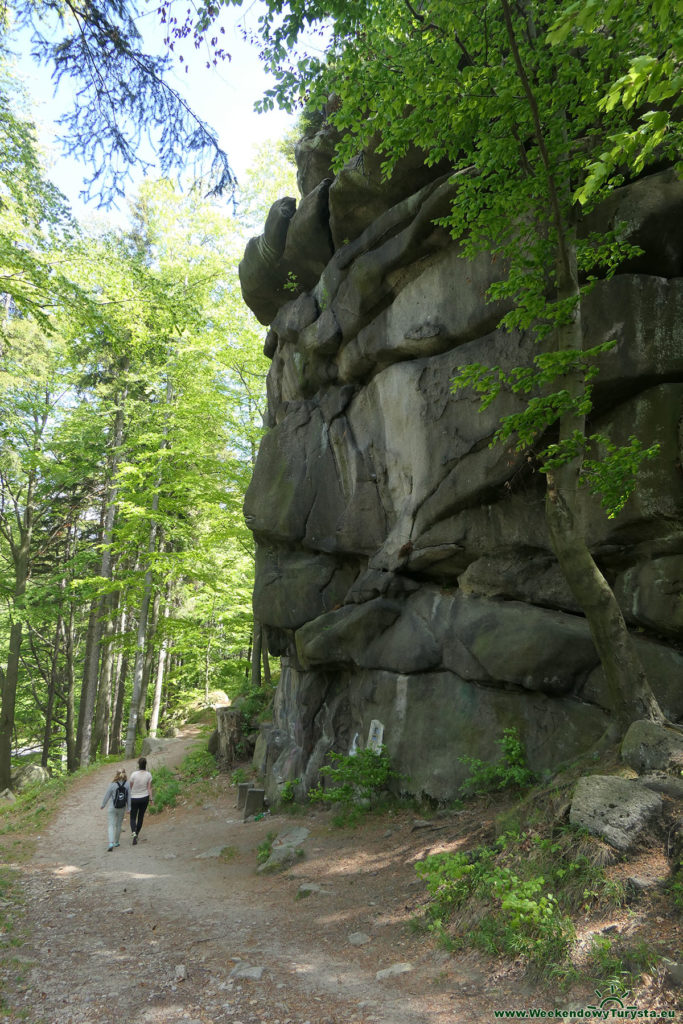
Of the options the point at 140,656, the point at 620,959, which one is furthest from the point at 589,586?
the point at 140,656

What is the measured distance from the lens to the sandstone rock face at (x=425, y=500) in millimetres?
8422

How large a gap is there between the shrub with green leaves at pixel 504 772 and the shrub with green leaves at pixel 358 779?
69.8 inches

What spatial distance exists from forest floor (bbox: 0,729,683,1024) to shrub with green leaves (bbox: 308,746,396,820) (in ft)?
1.31

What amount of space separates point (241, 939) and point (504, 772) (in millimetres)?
4086

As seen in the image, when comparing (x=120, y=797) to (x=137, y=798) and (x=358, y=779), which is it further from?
(x=358, y=779)

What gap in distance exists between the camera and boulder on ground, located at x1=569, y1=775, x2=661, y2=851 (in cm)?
544

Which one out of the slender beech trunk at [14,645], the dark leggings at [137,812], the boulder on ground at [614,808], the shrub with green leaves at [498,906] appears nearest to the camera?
the shrub with green leaves at [498,906]

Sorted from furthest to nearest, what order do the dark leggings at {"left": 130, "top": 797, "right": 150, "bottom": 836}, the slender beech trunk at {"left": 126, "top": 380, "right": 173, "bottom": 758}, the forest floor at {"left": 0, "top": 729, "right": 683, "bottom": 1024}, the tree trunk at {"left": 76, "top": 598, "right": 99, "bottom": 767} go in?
1. the tree trunk at {"left": 76, "top": 598, "right": 99, "bottom": 767}
2. the slender beech trunk at {"left": 126, "top": 380, "right": 173, "bottom": 758}
3. the dark leggings at {"left": 130, "top": 797, "right": 150, "bottom": 836}
4. the forest floor at {"left": 0, "top": 729, "right": 683, "bottom": 1024}

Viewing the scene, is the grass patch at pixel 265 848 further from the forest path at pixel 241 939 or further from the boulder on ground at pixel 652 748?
the boulder on ground at pixel 652 748

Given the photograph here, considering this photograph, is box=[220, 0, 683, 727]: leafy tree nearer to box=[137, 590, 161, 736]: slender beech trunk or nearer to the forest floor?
the forest floor

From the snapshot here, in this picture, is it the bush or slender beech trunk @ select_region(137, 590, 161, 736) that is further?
slender beech trunk @ select_region(137, 590, 161, 736)

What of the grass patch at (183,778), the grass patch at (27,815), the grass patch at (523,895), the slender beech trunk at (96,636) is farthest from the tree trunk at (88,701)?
the grass patch at (523,895)

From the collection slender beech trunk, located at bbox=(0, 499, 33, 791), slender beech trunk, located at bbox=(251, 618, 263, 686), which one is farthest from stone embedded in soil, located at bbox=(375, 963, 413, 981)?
slender beech trunk, located at bbox=(0, 499, 33, 791)

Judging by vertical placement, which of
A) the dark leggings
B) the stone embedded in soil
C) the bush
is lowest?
the bush
